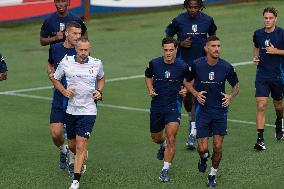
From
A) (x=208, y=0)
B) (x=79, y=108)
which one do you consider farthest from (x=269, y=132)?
(x=208, y=0)

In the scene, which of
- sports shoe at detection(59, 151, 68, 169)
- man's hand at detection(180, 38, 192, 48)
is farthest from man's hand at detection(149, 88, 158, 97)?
man's hand at detection(180, 38, 192, 48)

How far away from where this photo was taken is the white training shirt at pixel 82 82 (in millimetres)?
16500

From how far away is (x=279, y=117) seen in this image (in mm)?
19812

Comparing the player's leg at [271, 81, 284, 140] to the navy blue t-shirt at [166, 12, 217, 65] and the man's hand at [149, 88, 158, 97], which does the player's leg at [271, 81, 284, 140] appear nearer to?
the navy blue t-shirt at [166, 12, 217, 65]

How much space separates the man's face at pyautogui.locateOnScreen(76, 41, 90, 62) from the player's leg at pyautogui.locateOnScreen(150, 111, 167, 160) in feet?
5.71

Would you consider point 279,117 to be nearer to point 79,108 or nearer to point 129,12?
point 79,108

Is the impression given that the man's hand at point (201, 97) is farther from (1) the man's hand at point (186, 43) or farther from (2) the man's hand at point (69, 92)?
(1) the man's hand at point (186, 43)

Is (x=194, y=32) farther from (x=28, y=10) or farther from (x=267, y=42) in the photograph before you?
(x=28, y=10)

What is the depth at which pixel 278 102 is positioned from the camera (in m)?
19.7

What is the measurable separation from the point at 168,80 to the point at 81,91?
1.62m

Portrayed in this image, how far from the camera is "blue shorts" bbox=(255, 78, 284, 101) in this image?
19.4 meters

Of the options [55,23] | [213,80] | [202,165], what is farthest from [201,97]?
[55,23]

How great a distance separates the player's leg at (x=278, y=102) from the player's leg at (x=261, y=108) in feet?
0.51

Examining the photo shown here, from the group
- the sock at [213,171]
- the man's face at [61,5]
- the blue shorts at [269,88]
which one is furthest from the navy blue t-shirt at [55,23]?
the sock at [213,171]
